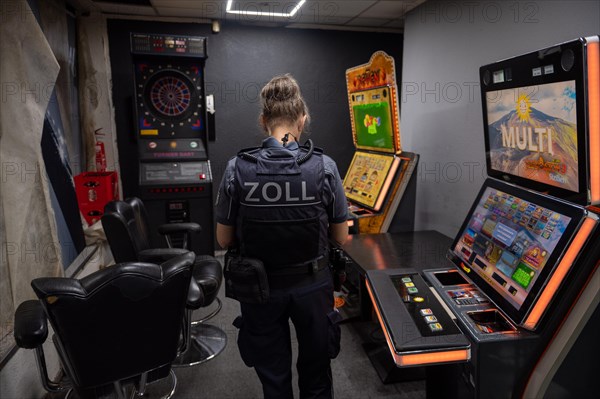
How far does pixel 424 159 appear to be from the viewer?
3.55m

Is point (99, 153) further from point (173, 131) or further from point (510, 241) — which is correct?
point (510, 241)

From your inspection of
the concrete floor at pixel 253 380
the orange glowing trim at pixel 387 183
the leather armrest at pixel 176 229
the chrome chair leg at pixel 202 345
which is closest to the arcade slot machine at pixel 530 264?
the concrete floor at pixel 253 380

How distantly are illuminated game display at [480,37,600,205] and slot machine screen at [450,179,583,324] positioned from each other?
0.21ft

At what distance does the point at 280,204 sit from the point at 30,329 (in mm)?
1023

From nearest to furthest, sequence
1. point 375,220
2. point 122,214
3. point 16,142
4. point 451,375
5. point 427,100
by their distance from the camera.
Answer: point 451,375
point 16,142
point 122,214
point 375,220
point 427,100

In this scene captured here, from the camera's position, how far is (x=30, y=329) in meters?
1.52

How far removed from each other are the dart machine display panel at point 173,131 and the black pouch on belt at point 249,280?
79.8 inches

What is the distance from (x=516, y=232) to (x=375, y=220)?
5.20 ft

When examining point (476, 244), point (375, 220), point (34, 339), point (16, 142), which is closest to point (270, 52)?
point (375, 220)

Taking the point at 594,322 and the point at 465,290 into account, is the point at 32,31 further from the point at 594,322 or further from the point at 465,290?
the point at 594,322

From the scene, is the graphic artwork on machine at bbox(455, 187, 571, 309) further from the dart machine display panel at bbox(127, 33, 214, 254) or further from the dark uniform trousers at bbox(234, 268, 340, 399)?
the dart machine display panel at bbox(127, 33, 214, 254)

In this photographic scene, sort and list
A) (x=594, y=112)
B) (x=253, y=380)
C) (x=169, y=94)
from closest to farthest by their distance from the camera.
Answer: (x=594, y=112) → (x=253, y=380) → (x=169, y=94)

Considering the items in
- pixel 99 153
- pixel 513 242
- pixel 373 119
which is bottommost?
pixel 513 242

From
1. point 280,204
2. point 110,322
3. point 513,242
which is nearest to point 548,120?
point 513,242
